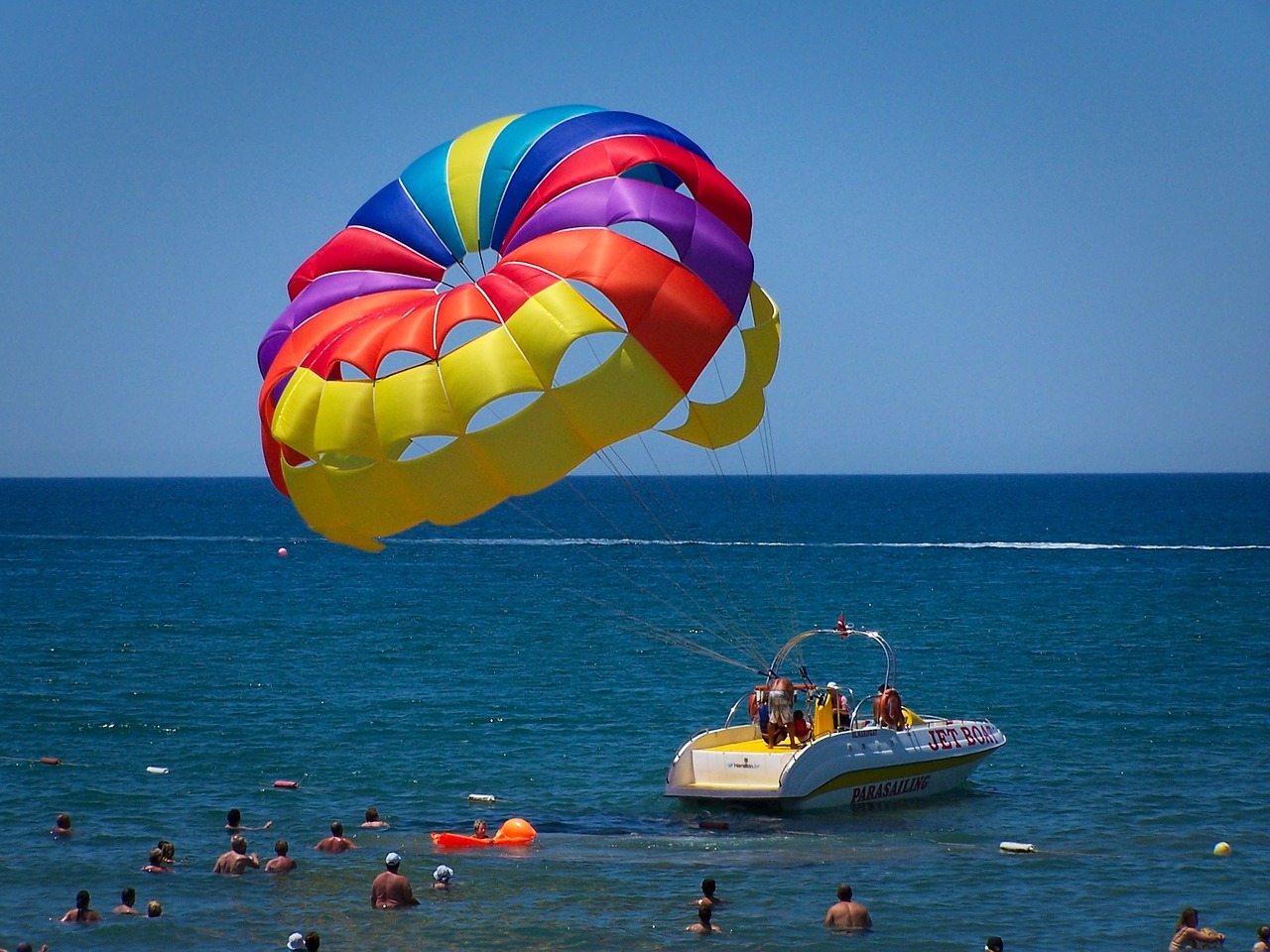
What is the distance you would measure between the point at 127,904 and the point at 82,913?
454 mm

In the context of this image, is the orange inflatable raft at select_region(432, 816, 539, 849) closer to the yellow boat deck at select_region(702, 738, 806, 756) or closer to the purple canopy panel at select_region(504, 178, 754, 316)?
the yellow boat deck at select_region(702, 738, 806, 756)

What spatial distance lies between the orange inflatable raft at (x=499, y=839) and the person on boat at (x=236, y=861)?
236 centimetres

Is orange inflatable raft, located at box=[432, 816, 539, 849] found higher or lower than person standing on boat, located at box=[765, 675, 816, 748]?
lower

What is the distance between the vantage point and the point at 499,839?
1834 centimetres

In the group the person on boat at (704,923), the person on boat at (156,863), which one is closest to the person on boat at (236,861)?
the person on boat at (156,863)

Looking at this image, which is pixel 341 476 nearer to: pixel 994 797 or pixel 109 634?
pixel 994 797

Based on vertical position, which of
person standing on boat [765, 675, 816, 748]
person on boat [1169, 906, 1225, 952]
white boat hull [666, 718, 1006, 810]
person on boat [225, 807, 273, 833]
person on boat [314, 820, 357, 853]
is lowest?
person on boat [1169, 906, 1225, 952]

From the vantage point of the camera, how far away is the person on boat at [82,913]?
50.0ft

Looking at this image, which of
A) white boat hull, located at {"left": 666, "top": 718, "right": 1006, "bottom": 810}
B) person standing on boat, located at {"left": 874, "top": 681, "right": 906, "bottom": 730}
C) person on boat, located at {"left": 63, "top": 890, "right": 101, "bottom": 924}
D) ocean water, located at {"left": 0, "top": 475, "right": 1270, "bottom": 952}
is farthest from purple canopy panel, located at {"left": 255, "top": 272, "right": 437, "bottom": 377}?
person standing on boat, located at {"left": 874, "top": 681, "right": 906, "bottom": 730}

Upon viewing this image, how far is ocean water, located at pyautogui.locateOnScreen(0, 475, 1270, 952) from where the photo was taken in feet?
52.0

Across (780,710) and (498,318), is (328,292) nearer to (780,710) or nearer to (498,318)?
(498,318)

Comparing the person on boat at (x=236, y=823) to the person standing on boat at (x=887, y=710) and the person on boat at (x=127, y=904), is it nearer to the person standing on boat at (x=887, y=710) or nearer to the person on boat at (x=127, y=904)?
the person on boat at (x=127, y=904)

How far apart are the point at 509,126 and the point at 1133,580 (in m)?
45.3

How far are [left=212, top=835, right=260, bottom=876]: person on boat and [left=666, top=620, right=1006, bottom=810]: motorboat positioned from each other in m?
5.40
